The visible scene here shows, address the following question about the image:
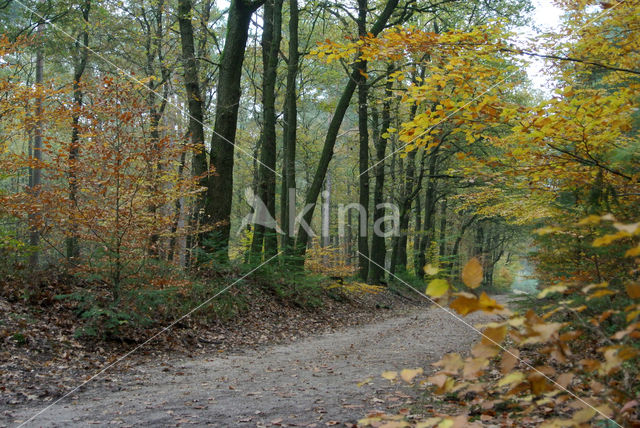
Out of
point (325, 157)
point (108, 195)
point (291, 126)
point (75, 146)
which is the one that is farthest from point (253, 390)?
point (291, 126)

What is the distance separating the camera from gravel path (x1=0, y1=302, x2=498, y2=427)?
383 centimetres

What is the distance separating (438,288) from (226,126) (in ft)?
32.1

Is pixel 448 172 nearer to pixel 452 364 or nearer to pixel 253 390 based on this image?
pixel 253 390

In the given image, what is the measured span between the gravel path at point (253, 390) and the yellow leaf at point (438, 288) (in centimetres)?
227

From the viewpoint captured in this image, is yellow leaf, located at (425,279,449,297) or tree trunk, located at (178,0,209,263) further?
tree trunk, located at (178,0,209,263)

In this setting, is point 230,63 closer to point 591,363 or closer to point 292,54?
point 292,54

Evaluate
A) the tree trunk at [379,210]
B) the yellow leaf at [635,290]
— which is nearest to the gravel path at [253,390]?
the yellow leaf at [635,290]

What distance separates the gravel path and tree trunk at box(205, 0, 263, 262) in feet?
12.5

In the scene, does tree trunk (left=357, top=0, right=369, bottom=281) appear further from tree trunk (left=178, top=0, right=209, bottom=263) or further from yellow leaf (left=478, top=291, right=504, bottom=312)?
yellow leaf (left=478, top=291, right=504, bottom=312)

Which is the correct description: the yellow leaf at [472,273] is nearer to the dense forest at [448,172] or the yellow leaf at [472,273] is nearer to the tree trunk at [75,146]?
the dense forest at [448,172]

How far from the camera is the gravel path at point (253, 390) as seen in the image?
383 centimetres

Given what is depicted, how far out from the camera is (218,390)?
486cm

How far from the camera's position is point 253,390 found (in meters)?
4.83

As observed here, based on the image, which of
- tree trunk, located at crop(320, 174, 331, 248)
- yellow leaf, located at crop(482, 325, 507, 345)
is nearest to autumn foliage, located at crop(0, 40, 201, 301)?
yellow leaf, located at crop(482, 325, 507, 345)
